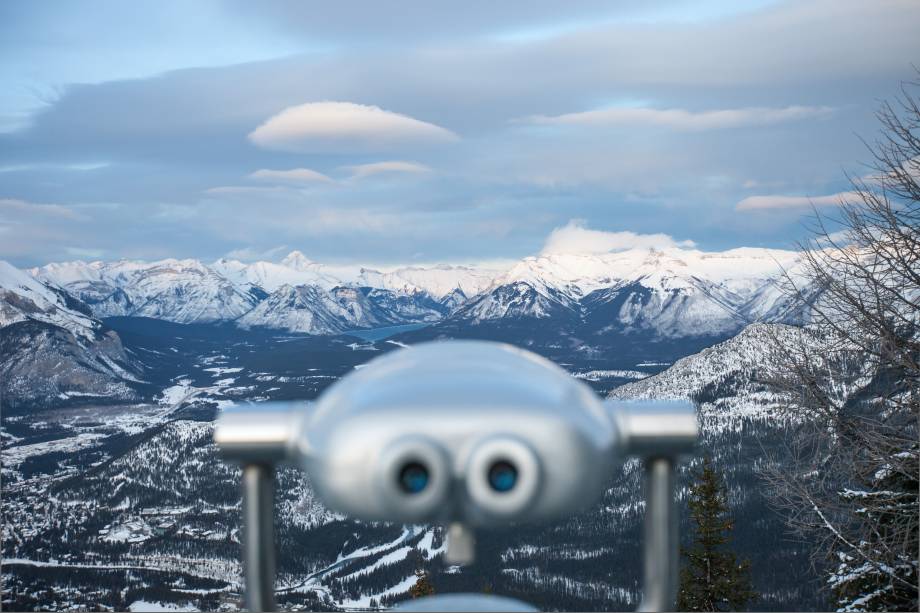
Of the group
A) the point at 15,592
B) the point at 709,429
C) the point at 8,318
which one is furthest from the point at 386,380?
the point at 8,318

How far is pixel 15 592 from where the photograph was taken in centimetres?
6681

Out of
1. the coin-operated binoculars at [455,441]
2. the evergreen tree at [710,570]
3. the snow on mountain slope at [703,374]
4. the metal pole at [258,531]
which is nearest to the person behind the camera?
the coin-operated binoculars at [455,441]

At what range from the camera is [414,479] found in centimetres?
107

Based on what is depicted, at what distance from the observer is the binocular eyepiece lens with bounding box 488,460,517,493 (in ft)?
3.45

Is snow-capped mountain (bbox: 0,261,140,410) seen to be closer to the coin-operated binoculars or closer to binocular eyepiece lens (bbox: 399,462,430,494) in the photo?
the coin-operated binoculars

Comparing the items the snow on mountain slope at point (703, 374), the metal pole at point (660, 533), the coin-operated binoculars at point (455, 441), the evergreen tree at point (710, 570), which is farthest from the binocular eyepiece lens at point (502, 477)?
the snow on mountain slope at point (703, 374)

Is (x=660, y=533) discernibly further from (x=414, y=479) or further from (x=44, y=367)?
(x=44, y=367)

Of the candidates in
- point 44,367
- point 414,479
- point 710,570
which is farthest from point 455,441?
point 44,367

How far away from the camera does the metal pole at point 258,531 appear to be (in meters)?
1.28

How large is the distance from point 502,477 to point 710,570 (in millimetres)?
12897

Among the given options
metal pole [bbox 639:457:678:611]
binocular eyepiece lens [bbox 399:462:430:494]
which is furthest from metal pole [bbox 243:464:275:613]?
metal pole [bbox 639:457:678:611]

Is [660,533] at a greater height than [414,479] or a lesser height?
lesser

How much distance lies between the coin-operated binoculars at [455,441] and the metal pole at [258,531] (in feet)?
0.24

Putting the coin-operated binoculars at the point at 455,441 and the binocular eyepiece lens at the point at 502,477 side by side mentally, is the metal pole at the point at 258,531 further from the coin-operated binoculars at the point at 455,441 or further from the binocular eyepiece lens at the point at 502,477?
the binocular eyepiece lens at the point at 502,477
